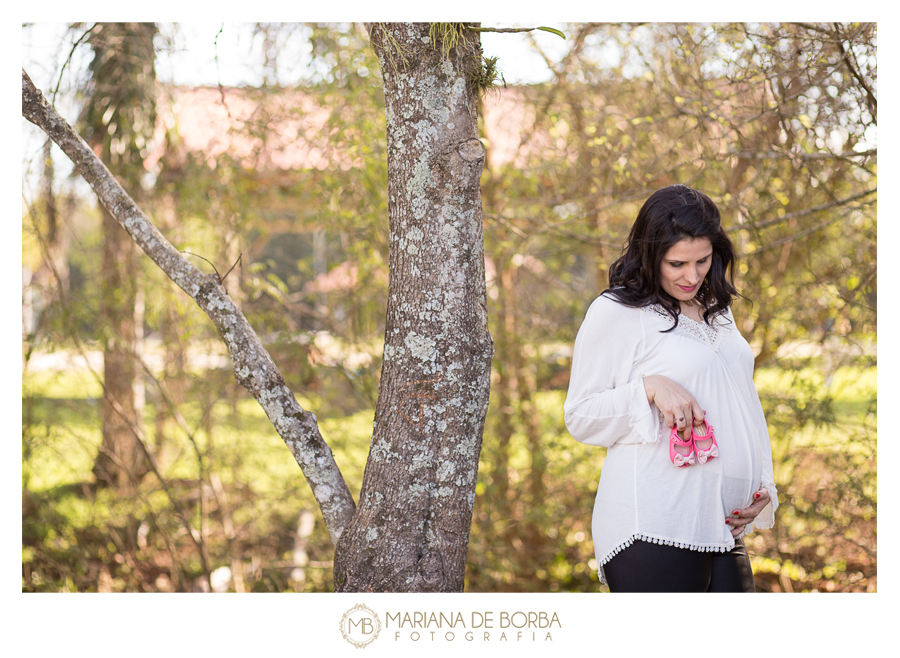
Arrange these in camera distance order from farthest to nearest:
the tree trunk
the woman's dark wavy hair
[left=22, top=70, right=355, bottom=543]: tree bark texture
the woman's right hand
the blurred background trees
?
the tree trunk
the blurred background trees
[left=22, top=70, right=355, bottom=543]: tree bark texture
the woman's dark wavy hair
the woman's right hand

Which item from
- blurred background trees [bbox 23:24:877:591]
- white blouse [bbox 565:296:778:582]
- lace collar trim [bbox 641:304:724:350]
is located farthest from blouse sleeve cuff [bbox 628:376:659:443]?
blurred background trees [bbox 23:24:877:591]

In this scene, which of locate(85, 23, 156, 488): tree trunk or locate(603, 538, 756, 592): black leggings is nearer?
locate(603, 538, 756, 592): black leggings

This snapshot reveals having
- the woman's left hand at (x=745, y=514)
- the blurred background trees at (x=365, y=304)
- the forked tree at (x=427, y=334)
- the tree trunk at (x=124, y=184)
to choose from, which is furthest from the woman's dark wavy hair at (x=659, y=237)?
the tree trunk at (x=124, y=184)

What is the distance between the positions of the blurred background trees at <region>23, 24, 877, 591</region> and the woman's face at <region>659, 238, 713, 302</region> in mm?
1156

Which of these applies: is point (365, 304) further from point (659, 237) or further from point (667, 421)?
point (667, 421)

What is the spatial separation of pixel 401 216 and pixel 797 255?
2340 mm

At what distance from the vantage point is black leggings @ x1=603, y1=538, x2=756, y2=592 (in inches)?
51.4

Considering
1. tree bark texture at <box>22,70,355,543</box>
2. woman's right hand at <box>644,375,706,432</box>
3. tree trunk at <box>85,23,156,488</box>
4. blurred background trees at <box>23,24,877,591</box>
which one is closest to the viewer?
woman's right hand at <box>644,375,706,432</box>

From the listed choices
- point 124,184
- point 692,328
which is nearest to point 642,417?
point 692,328

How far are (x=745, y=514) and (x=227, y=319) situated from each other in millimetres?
1266

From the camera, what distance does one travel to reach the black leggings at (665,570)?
1.31 meters

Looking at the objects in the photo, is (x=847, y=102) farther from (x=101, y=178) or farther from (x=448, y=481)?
(x=101, y=178)
